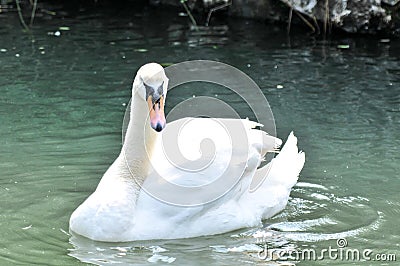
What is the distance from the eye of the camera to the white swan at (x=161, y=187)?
5781mm

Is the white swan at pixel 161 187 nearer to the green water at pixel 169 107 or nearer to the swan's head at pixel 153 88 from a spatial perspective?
the swan's head at pixel 153 88

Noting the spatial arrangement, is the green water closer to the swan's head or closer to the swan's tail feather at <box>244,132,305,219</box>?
the swan's tail feather at <box>244,132,305,219</box>

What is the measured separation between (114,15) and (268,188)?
8.91 m

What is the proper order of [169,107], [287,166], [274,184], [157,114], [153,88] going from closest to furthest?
1. [157,114]
2. [153,88]
3. [274,184]
4. [287,166]
5. [169,107]

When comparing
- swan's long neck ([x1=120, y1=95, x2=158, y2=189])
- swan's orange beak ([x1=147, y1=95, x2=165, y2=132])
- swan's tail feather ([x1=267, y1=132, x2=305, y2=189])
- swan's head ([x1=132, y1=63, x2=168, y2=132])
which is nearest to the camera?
swan's orange beak ([x1=147, y1=95, x2=165, y2=132])

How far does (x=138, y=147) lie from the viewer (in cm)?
618

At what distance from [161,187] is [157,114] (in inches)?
21.4

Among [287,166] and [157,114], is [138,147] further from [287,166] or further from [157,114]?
[287,166]

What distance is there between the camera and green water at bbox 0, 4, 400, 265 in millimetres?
5828

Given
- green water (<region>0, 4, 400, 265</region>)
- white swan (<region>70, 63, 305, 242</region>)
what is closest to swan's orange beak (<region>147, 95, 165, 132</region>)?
white swan (<region>70, 63, 305, 242</region>)

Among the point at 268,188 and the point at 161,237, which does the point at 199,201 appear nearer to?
the point at 161,237

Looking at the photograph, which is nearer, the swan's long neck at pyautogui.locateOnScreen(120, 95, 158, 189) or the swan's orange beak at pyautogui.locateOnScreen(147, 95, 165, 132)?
the swan's orange beak at pyautogui.locateOnScreen(147, 95, 165, 132)

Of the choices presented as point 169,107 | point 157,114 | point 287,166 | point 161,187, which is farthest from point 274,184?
point 169,107

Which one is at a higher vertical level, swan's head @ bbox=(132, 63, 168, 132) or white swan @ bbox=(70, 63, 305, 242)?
swan's head @ bbox=(132, 63, 168, 132)
